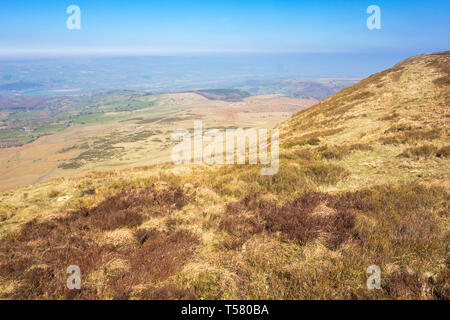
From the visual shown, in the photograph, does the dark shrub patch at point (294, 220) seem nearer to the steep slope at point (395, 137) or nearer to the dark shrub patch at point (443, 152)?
the steep slope at point (395, 137)

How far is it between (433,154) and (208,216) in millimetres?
11542

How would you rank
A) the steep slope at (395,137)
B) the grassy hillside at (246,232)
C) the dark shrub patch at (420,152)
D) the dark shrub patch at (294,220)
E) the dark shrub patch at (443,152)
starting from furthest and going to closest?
the dark shrub patch at (420,152) < the dark shrub patch at (443,152) < the steep slope at (395,137) < the dark shrub patch at (294,220) < the grassy hillside at (246,232)

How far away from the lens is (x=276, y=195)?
8.65 meters

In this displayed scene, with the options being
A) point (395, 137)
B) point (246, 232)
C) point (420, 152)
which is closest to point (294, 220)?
point (246, 232)

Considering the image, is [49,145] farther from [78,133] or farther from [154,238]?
[154,238]

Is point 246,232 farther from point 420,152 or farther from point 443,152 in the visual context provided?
point 443,152

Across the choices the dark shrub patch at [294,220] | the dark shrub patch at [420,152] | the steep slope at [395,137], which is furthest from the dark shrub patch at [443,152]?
the dark shrub patch at [294,220]

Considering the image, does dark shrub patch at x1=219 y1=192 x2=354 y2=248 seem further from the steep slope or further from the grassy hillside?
the steep slope

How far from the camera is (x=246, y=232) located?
5.98 meters

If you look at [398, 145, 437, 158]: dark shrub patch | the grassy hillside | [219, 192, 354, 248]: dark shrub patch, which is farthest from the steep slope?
[219, 192, 354, 248]: dark shrub patch

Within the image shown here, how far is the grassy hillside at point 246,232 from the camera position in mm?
4004

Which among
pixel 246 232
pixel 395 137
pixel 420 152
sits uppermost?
pixel 395 137
